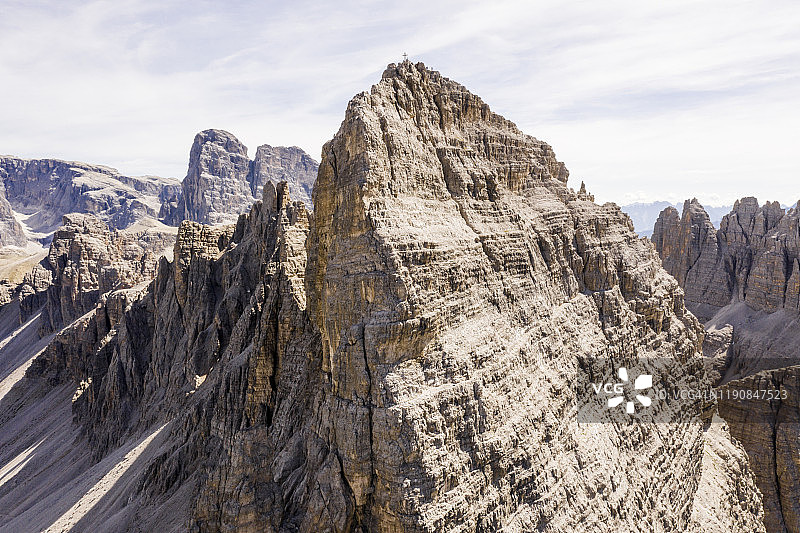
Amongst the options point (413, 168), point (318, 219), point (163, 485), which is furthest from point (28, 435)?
point (413, 168)

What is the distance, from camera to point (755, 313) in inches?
2970

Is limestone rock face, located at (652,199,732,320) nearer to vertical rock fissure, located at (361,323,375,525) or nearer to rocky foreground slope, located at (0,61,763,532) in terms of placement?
rocky foreground slope, located at (0,61,763,532)

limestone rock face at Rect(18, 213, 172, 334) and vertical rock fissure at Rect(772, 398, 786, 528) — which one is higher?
limestone rock face at Rect(18, 213, 172, 334)

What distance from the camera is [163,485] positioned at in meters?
33.2

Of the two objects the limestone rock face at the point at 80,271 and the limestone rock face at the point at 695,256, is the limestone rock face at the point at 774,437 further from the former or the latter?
the limestone rock face at the point at 80,271

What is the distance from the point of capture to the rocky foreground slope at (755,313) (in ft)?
137

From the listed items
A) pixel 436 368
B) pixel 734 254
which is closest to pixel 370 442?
pixel 436 368

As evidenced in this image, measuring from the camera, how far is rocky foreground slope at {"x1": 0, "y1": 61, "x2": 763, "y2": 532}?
17969 millimetres

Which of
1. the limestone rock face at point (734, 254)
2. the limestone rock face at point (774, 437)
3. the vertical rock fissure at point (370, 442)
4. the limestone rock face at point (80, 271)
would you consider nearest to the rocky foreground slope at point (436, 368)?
the vertical rock fissure at point (370, 442)

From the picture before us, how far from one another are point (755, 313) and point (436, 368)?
262 ft

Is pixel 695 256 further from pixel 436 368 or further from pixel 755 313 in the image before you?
pixel 436 368

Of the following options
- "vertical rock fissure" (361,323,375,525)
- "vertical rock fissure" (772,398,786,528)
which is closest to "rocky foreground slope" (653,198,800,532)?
"vertical rock fissure" (772,398,786,528)

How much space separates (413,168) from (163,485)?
28855 millimetres

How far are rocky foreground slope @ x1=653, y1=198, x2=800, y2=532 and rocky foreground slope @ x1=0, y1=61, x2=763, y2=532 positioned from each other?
34.0ft
